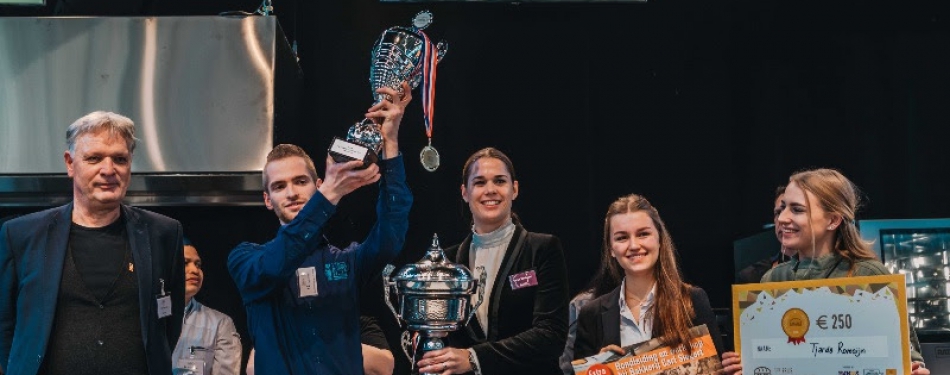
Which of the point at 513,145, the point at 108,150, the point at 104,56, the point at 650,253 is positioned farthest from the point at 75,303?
the point at 513,145

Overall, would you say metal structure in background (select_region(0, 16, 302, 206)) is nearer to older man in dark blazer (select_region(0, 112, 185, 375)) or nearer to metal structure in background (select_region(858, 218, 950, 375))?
older man in dark blazer (select_region(0, 112, 185, 375))

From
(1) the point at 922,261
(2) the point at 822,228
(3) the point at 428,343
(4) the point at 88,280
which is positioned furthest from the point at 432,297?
(1) the point at 922,261

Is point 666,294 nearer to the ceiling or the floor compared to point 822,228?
nearer to the floor

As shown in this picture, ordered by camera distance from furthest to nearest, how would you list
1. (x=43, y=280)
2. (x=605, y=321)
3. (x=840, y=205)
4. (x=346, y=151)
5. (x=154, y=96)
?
(x=154, y=96) < (x=605, y=321) < (x=840, y=205) < (x=346, y=151) < (x=43, y=280)

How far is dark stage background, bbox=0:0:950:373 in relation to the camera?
4.74 m

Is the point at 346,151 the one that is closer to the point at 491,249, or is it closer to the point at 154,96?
the point at 491,249

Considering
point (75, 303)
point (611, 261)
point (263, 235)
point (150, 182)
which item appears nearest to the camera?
point (75, 303)

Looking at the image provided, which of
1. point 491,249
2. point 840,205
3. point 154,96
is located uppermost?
point 154,96

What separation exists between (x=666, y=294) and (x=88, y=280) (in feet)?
5.35

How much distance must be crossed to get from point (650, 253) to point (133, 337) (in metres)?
1.53

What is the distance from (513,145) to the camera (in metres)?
4.76

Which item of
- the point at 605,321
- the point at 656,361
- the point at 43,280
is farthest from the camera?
the point at 605,321

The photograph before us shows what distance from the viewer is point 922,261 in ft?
14.3

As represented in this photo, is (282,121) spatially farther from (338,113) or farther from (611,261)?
(611,261)
